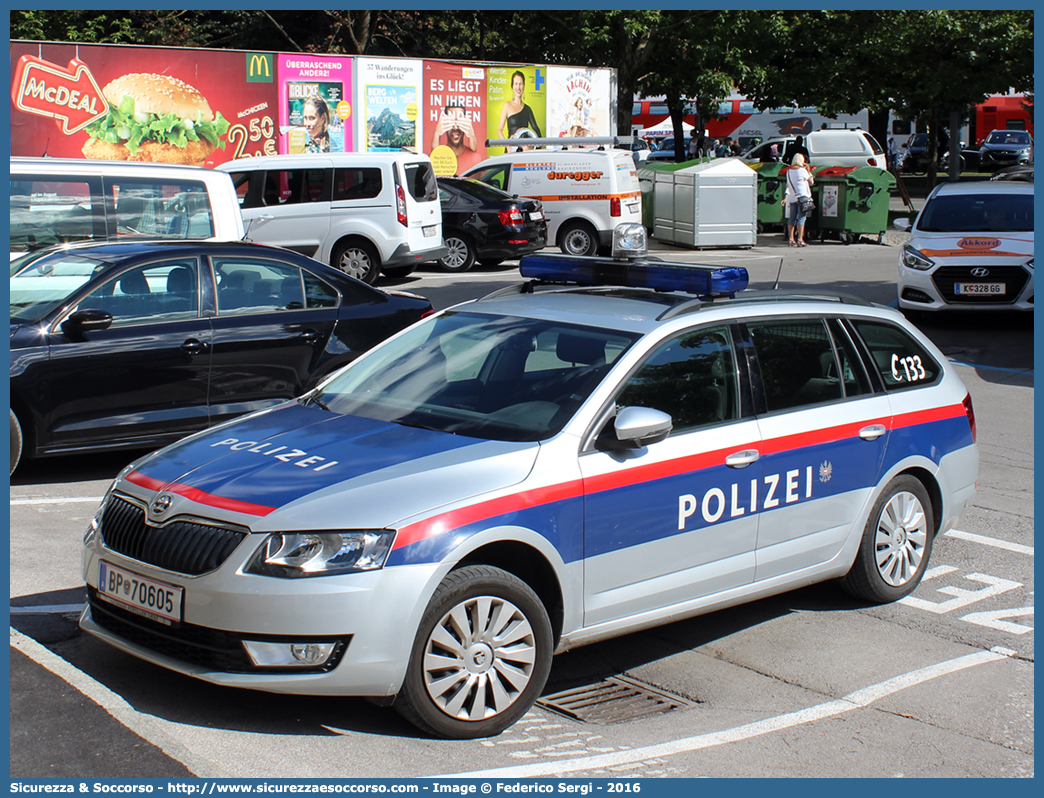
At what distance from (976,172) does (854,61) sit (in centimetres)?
2036

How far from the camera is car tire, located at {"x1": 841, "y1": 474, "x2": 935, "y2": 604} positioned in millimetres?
5602

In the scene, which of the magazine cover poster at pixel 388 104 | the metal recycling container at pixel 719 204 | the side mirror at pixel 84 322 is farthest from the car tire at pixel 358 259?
the side mirror at pixel 84 322

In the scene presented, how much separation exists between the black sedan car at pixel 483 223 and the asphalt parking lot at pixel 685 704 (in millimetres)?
13617

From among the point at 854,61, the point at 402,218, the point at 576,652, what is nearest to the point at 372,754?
the point at 576,652

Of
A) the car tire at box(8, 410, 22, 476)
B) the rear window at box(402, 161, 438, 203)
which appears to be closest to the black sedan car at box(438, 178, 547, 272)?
the rear window at box(402, 161, 438, 203)

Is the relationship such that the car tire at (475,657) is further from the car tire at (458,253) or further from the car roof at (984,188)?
the car tire at (458,253)

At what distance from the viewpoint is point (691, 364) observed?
4.96 metres

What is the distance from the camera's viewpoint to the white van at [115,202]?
34.6 ft

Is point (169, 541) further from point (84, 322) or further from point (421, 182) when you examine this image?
point (421, 182)

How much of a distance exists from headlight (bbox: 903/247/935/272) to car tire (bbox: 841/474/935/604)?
930 centimetres

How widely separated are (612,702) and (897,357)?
246cm

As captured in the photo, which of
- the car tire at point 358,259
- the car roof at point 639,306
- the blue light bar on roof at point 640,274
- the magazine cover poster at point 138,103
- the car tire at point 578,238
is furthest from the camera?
the magazine cover poster at point 138,103

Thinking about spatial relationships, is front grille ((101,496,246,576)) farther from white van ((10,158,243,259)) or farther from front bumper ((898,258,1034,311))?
front bumper ((898,258,1034,311))

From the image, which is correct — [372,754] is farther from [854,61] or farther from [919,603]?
[854,61]
